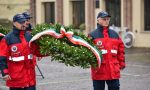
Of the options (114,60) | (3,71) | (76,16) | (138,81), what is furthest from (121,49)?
(76,16)

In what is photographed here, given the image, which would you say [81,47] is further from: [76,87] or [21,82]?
Answer: [76,87]

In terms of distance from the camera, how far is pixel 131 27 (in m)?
29.2

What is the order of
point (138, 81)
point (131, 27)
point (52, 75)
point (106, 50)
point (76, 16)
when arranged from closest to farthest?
point (106, 50) < point (138, 81) < point (52, 75) < point (131, 27) < point (76, 16)

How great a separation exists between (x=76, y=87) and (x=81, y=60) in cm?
539

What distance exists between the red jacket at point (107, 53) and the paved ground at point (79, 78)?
170 inches

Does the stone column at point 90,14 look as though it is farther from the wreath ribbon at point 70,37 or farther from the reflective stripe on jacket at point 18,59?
the reflective stripe on jacket at point 18,59

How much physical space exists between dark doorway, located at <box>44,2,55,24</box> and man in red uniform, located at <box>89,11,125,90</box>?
2640 cm

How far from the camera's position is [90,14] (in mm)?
31891

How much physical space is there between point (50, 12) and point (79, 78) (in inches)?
818

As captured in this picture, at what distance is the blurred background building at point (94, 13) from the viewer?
28.7 m

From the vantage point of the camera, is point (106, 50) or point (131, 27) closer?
point (106, 50)

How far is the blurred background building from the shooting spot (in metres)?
28.7

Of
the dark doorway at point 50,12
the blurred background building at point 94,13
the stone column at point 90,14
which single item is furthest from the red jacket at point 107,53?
the dark doorway at point 50,12

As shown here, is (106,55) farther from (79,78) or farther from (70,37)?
(79,78)
